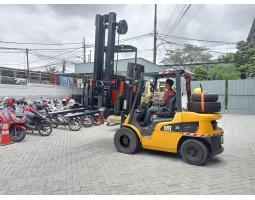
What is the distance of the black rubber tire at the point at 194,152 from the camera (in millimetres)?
5811

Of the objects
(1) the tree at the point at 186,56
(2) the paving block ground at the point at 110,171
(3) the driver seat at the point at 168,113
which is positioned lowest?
(2) the paving block ground at the point at 110,171

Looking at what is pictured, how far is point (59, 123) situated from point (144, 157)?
5.64 meters

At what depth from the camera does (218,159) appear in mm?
6461

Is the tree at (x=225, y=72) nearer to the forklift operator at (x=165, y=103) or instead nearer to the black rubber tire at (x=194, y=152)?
the forklift operator at (x=165, y=103)

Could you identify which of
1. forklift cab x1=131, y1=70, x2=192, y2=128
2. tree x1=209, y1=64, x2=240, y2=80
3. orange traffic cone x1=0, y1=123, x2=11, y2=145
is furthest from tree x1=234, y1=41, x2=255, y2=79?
orange traffic cone x1=0, y1=123, x2=11, y2=145

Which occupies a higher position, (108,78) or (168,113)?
(108,78)

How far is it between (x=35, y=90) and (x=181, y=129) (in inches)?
619

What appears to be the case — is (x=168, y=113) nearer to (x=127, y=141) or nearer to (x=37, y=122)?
(x=127, y=141)

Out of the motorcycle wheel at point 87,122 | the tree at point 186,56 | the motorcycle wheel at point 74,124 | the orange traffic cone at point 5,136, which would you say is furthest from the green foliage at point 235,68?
the orange traffic cone at point 5,136

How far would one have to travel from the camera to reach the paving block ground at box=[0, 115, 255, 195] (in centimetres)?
442

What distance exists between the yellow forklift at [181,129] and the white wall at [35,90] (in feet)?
41.6

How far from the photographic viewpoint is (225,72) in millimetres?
27281

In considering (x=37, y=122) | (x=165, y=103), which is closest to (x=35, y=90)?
(x=37, y=122)
